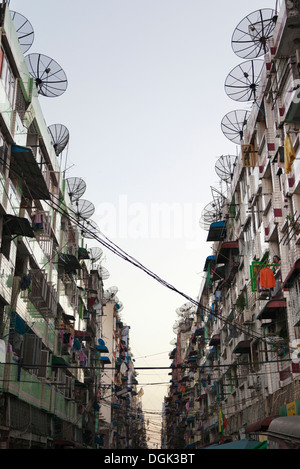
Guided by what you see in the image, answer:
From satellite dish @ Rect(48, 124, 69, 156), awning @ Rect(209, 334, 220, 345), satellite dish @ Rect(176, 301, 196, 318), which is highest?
satellite dish @ Rect(176, 301, 196, 318)

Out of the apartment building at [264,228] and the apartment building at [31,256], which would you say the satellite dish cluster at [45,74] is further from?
the apartment building at [264,228]

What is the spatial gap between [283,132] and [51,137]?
15.0 metres

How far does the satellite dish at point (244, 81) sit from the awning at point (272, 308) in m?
10.1

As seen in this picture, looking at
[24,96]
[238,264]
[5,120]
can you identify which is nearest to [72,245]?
[238,264]

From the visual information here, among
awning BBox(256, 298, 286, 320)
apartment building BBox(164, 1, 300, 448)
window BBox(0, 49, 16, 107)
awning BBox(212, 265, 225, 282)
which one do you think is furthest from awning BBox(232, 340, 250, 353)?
window BBox(0, 49, 16, 107)

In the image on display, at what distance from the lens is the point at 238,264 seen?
33094 millimetres

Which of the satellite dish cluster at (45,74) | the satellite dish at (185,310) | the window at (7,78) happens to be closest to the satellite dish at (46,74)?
the satellite dish cluster at (45,74)

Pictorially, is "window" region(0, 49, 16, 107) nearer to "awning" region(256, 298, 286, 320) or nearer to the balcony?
the balcony

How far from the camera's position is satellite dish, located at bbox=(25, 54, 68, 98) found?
985 inches

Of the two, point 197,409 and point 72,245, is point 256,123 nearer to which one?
point 72,245

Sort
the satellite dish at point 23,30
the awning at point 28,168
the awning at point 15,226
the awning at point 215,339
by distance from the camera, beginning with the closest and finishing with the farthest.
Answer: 1. the awning at point 15,226
2. the awning at point 28,168
3. the satellite dish at point 23,30
4. the awning at point 215,339

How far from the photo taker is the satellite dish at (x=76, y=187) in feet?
122

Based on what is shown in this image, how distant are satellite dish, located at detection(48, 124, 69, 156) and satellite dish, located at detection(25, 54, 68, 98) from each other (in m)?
5.66

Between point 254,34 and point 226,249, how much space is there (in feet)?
49.9
